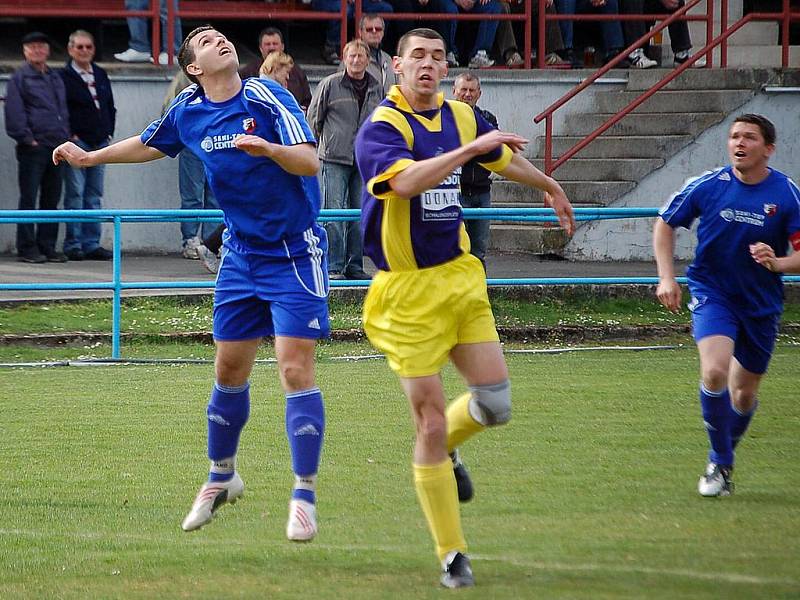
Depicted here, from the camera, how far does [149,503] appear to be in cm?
690

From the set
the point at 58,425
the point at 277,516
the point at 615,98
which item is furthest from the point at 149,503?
the point at 615,98

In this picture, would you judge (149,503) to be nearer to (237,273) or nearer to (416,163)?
(237,273)

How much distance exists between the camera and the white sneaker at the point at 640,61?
1827 centimetres

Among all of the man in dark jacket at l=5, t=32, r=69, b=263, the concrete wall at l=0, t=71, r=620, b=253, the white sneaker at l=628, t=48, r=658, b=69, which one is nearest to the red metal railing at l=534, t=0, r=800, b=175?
the white sneaker at l=628, t=48, r=658, b=69

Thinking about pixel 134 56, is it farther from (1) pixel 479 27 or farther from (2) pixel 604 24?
(2) pixel 604 24

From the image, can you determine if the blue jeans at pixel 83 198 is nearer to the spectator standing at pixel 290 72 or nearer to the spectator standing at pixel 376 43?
the spectator standing at pixel 290 72

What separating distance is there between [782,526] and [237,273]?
2746mm

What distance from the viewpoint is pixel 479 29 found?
17594 millimetres

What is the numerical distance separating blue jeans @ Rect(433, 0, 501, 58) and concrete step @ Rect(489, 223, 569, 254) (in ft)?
8.37

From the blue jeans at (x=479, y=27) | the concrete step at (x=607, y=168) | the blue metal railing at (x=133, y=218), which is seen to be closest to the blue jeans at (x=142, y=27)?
the blue jeans at (x=479, y=27)

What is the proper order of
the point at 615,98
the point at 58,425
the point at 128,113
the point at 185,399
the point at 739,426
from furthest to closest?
the point at 615,98
the point at 128,113
the point at 185,399
the point at 58,425
the point at 739,426

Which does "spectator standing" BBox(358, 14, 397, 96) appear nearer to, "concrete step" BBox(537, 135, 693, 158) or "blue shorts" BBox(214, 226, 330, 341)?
"concrete step" BBox(537, 135, 693, 158)

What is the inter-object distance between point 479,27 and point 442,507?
42.5 ft

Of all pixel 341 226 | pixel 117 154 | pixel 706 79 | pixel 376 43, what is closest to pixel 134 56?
pixel 376 43
